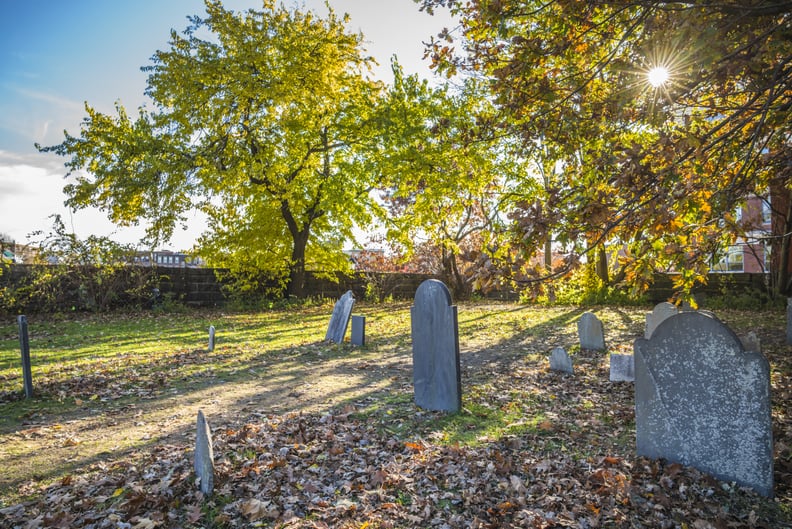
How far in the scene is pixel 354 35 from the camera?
59.0 feet

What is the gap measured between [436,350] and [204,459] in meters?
3.18

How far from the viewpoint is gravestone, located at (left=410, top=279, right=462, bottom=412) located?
19.7 feet

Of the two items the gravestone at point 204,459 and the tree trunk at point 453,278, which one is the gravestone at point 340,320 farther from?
the tree trunk at point 453,278

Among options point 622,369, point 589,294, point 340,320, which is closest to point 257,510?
point 622,369

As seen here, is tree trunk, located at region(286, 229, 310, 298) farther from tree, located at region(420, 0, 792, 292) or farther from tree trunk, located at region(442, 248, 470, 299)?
tree, located at region(420, 0, 792, 292)

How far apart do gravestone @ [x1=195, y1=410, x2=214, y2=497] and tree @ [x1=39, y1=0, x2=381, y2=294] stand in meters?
13.6

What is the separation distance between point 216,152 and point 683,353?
16231mm

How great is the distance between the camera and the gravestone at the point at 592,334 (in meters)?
9.63

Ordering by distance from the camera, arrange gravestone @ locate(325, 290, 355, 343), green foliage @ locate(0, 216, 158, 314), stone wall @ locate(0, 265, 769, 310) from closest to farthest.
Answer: gravestone @ locate(325, 290, 355, 343) < green foliage @ locate(0, 216, 158, 314) < stone wall @ locate(0, 265, 769, 310)

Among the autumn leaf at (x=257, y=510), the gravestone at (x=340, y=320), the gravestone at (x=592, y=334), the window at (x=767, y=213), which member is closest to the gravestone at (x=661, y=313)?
the gravestone at (x=592, y=334)

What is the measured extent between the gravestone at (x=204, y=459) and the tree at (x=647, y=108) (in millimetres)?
3036

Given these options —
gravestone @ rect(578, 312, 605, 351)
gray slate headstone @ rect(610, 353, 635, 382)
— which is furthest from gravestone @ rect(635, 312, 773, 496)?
gravestone @ rect(578, 312, 605, 351)

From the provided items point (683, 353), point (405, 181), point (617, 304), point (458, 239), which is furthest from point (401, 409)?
point (458, 239)

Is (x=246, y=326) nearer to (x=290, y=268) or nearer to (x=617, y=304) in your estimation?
(x=290, y=268)
